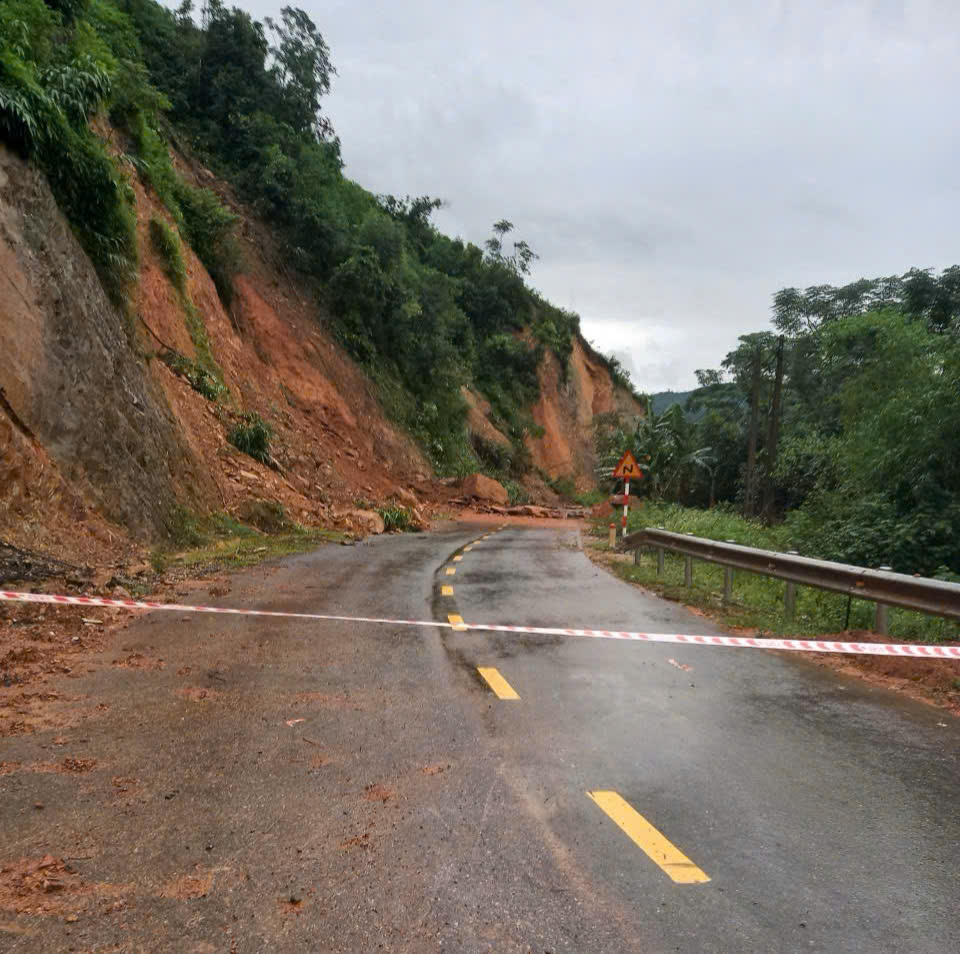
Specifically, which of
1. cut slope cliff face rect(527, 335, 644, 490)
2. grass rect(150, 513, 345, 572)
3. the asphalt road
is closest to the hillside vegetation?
cut slope cliff face rect(527, 335, 644, 490)

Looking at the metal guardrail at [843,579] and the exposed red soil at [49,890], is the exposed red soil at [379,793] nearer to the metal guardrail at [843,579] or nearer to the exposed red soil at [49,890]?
the exposed red soil at [49,890]

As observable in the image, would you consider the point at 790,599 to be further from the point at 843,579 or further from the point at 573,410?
the point at 573,410

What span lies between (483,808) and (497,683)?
237 cm

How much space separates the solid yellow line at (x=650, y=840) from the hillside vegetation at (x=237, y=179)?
14.0 meters

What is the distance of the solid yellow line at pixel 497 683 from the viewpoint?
5.79 meters

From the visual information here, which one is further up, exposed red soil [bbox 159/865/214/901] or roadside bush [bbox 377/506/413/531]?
exposed red soil [bbox 159/865/214/901]

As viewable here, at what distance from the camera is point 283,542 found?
54.9 ft

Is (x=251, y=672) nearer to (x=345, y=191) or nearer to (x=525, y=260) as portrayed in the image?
(x=345, y=191)

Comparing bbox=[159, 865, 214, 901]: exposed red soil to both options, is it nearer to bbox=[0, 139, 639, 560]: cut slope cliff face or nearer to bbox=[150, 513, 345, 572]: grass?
bbox=[0, 139, 639, 560]: cut slope cliff face

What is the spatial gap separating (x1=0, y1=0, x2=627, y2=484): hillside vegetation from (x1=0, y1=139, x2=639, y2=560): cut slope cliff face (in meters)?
1.08

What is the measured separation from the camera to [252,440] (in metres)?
21.4

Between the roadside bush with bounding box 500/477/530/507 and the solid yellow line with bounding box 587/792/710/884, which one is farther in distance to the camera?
the roadside bush with bounding box 500/477/530/507

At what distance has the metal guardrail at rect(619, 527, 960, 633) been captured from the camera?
7055 millimetres

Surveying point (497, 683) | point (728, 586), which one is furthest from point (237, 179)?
point (497, 683)
